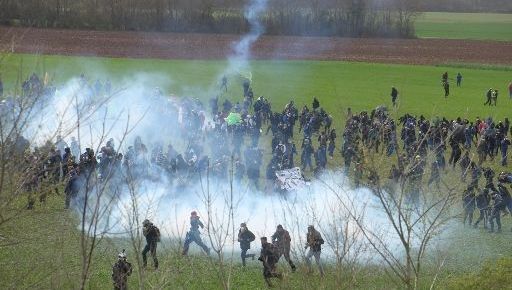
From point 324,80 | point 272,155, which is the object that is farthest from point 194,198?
point 324,80

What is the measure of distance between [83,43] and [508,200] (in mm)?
43732

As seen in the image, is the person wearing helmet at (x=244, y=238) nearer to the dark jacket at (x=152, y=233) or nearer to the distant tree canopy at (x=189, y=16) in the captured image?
the dark jacket at (x=152, y=233)

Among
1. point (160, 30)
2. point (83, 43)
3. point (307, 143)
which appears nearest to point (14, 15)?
point (83, 43)

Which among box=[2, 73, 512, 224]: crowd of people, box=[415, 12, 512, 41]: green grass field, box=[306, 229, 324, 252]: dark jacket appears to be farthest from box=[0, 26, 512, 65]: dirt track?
box=[306, 229, 324, 252]: dark jacket

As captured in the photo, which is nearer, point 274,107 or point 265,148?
point 265,148

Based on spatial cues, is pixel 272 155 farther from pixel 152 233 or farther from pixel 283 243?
pixel 283 243

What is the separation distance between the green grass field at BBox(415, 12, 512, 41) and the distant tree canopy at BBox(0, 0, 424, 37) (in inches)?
598

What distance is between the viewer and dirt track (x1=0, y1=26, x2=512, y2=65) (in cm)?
5559

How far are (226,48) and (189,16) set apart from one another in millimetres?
4516

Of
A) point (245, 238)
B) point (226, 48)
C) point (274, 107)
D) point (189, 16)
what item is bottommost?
point (245, 238)

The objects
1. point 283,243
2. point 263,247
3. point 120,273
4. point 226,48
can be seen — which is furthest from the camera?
point 226,48

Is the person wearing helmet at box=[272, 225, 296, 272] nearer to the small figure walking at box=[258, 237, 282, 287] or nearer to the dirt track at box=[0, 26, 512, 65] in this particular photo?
the small figure walking at box=[258, 237, 282, 287]

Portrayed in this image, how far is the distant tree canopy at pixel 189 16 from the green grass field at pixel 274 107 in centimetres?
529

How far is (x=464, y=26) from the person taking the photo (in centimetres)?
8731
